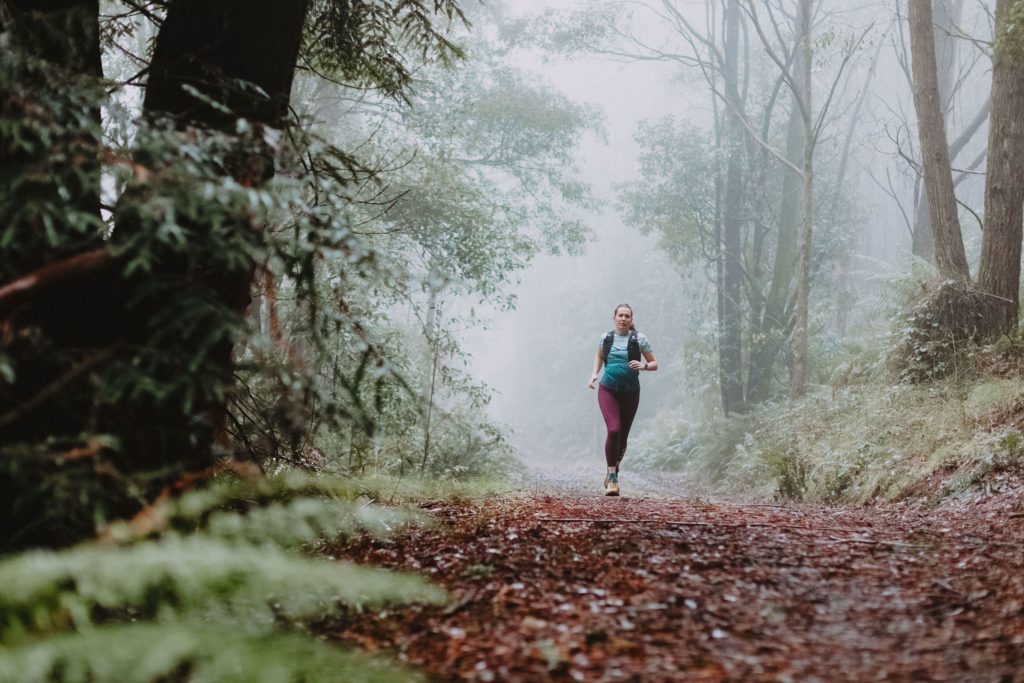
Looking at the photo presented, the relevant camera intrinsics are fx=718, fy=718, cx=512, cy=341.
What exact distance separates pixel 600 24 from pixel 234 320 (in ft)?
69.9

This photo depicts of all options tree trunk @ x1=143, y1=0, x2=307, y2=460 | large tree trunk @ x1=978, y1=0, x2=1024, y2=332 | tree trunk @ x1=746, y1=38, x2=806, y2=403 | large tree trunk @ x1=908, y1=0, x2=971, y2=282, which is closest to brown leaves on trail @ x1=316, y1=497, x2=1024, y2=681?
tree trunk @ x1=143, y1=0, x2=307, y2=460

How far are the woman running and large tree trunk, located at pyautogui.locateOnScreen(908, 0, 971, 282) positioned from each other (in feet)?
16.8

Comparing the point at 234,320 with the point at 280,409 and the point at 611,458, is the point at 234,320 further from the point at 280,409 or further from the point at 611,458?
the point at 611,458

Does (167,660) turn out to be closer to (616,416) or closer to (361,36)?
(361,36)

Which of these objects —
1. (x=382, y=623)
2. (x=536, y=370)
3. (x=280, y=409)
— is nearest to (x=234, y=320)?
(x=280, y=409)

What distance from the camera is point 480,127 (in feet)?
68.5

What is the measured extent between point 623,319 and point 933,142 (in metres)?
6.31

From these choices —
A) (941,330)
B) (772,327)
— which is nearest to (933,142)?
(941,330)

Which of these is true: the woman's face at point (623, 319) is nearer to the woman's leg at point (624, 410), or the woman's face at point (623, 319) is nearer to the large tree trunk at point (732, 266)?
the woman's leg at point (624, 410)

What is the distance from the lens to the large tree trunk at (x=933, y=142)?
34.2 ft

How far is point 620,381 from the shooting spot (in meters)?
8.44

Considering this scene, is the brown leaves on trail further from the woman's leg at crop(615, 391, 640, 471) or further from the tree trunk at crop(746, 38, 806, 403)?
the tree trunk at crop(746, 38, 806, 403)

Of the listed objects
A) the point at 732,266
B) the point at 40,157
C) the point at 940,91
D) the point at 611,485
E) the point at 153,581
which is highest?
the point at 940,91

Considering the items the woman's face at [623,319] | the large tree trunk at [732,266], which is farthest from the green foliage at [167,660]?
the large tree trunk at [732,266]
